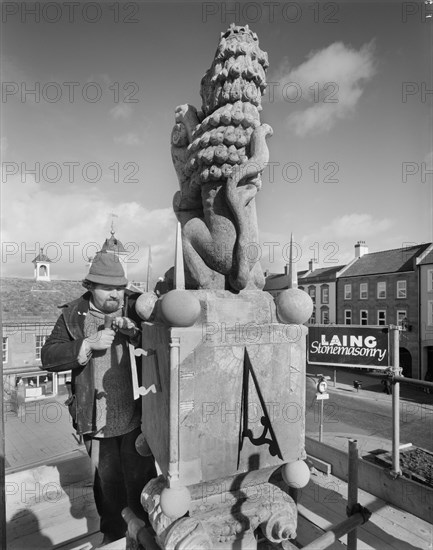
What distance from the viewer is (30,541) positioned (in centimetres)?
440

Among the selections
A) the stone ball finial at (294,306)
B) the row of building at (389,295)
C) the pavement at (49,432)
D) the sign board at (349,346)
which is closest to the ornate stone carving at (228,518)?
the stone ball finial at (294,306)

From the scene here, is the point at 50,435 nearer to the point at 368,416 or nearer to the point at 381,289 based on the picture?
the point at 368,416

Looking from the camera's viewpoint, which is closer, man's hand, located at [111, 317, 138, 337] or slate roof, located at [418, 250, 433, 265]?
man's hand, located at [111, 317, 138, 337]

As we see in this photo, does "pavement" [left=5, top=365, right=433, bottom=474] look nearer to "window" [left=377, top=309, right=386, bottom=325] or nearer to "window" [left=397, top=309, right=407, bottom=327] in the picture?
"window" [left=397, top=309, right=407, bottom=327]

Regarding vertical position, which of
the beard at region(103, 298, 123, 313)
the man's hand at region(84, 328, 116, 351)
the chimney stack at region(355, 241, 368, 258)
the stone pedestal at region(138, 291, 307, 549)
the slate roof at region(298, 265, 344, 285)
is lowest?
the stone pedestal at region(138, 291, 307, 549)

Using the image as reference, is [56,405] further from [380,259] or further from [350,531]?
[380,259]

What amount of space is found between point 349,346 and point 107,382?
820 centimetres

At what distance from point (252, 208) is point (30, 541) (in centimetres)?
532

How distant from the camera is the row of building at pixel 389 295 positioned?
25875mm

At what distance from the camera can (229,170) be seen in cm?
303

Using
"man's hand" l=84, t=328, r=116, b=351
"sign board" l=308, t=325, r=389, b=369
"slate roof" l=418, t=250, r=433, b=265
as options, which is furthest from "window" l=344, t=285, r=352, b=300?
"man's hand" l=84, t=328, r=116, b=351

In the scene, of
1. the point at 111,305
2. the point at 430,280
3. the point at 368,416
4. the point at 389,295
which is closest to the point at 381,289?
the point at 389,295

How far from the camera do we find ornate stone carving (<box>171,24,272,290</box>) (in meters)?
3.00

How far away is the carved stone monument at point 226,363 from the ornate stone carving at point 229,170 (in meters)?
0.01
